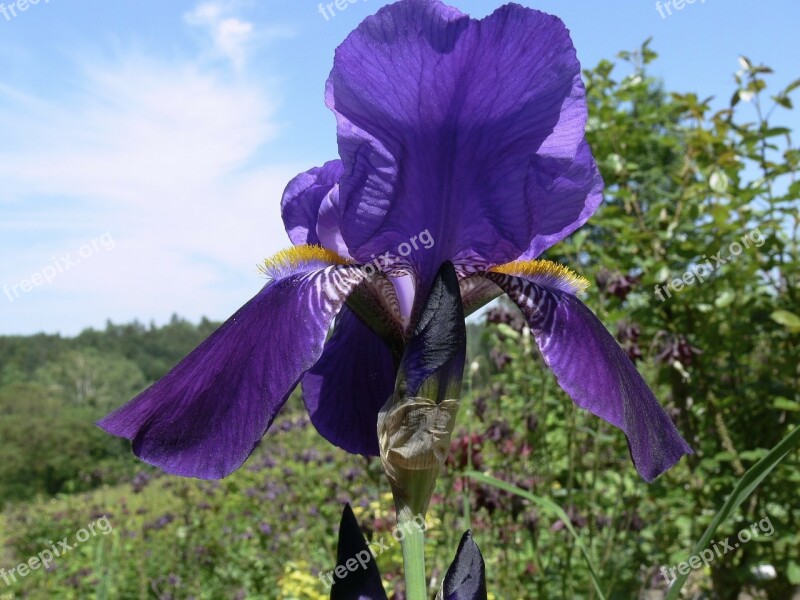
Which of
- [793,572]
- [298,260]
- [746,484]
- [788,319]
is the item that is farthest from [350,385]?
[793,572]

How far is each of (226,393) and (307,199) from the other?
0.45 meters

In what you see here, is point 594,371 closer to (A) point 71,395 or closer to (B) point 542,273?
(B) point 542,273

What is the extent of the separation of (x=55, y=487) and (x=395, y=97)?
128ft

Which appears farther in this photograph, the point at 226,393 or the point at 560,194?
the point at 560,194

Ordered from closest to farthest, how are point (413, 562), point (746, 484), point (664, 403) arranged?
point (413, 562) → point (746, 484) → point (664, 403)

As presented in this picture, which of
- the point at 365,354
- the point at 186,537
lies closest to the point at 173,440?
the point at 365,354

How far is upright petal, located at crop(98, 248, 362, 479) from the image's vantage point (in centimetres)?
86

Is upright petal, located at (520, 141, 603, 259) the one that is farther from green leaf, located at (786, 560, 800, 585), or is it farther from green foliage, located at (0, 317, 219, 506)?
green foliage, located at (0, 317, 219, 506)

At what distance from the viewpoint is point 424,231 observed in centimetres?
100

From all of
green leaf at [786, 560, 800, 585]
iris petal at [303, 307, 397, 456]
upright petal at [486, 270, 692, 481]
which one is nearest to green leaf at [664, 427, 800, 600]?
upright petal at [486, 270, 692, 481]

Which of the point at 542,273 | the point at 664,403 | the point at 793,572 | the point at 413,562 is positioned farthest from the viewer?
the point at 664,403

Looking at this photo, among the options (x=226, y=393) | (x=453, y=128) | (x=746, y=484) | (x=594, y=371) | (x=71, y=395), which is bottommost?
(x=746, y=484)

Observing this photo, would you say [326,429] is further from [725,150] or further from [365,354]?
[725,150]

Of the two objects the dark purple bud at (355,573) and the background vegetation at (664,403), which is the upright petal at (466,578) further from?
the background vegetation at (664,403)
